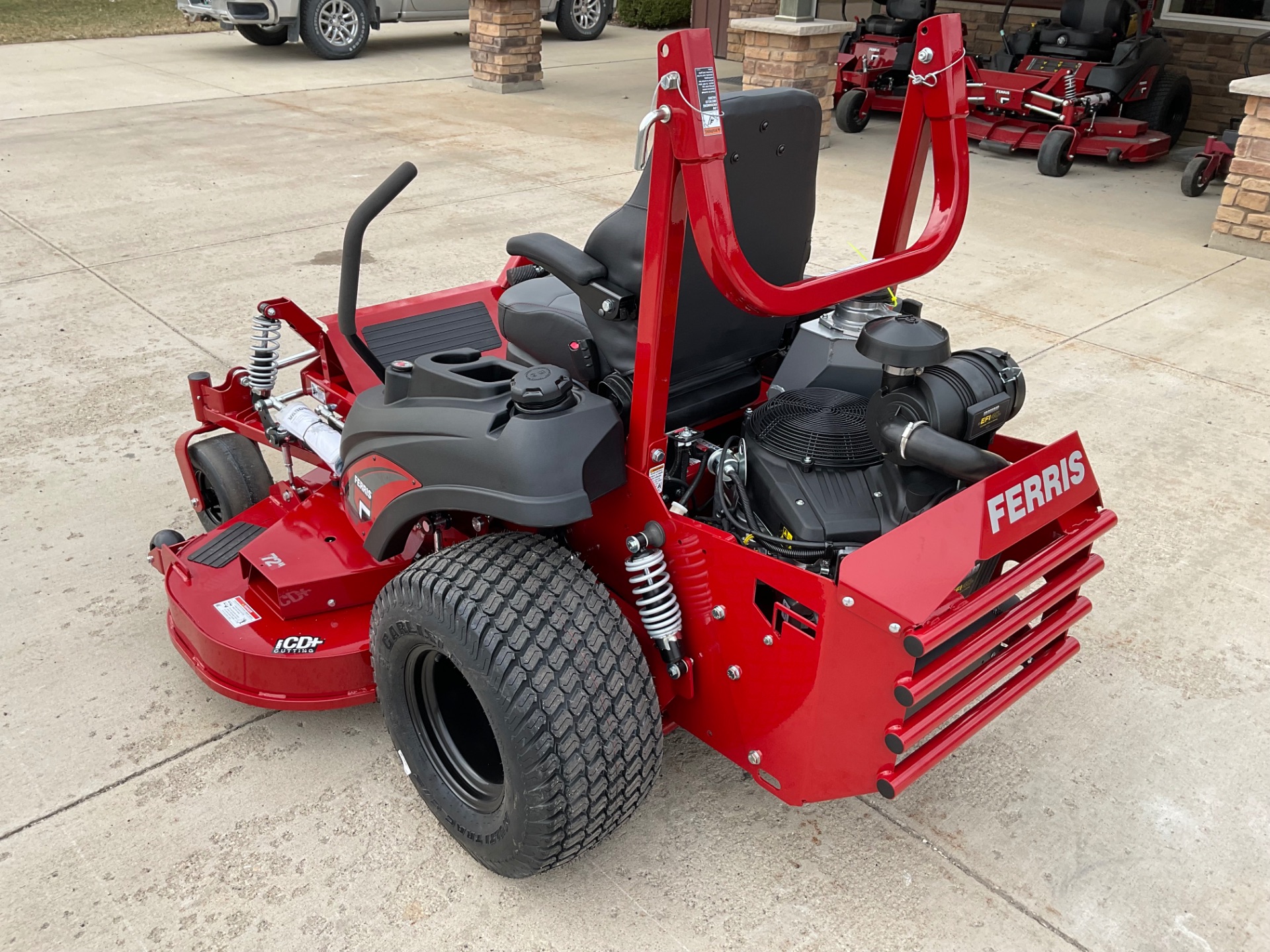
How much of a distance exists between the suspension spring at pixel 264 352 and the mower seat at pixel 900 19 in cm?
776

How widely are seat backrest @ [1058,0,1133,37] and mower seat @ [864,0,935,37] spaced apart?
50.2 inches

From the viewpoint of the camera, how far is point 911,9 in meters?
9.38

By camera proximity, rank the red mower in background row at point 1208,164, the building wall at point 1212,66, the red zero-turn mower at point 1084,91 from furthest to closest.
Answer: the building wall at point 1212,66
the red zero-turn mower at point 1084,91
the red mower in background row at point 1208,164

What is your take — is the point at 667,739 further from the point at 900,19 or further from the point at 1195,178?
the point at 900,19

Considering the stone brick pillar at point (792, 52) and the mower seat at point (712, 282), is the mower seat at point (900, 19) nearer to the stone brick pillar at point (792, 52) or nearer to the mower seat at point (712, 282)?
the stone brick pillar at point (792, 52)

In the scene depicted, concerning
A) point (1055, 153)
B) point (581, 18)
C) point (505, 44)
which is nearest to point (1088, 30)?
point (1055, 153)

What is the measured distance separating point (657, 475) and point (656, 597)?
25cm

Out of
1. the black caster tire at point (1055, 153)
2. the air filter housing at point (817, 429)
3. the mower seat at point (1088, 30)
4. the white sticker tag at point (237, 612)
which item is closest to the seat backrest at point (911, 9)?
the mower seat at point (1088, 30)

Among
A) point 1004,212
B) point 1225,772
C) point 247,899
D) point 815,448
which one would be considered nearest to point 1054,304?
point 1004,212

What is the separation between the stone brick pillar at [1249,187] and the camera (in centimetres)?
602

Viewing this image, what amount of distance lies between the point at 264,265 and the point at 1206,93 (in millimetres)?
8215

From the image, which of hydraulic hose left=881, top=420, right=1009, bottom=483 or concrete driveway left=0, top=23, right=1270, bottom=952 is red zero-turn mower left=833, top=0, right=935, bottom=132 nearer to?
concrete driveway left=0, top=23, right=1270, bottom=952

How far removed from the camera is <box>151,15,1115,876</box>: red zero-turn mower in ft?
6.13

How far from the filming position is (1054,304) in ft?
18.1
